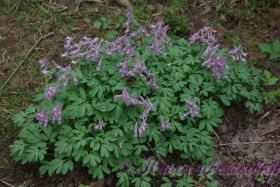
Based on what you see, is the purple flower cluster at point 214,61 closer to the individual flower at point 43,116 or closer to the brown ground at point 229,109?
the brown ground at point 229,109

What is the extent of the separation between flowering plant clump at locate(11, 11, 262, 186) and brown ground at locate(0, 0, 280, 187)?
162 millimetres

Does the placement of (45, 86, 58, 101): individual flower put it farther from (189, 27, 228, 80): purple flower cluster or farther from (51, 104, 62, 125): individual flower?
(189, 27, 228, 80): purple flower cluster

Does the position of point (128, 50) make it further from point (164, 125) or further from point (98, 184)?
point (98, 184)

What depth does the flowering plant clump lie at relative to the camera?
361 cm

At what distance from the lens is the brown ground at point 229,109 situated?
12.7ft

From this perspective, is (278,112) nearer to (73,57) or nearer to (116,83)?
(116,83)

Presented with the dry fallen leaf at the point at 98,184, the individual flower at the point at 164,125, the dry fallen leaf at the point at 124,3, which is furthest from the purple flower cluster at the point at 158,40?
the dry fallen leaf at the point at 124,3

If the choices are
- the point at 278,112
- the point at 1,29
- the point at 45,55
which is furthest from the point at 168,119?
the point at 1,29

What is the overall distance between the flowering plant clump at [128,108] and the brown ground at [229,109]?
0.53 ft

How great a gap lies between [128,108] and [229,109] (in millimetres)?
1108

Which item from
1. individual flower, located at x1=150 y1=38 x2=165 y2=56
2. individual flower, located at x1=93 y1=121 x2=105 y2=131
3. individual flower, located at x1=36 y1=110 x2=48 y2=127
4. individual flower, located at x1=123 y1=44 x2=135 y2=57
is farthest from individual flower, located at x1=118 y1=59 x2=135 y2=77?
individual flower, located at x1=36 y1=110 x2=48 y2=127

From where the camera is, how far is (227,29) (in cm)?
518

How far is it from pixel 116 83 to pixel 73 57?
0.46 m

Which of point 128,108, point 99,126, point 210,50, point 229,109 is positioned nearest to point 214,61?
point 210,50
